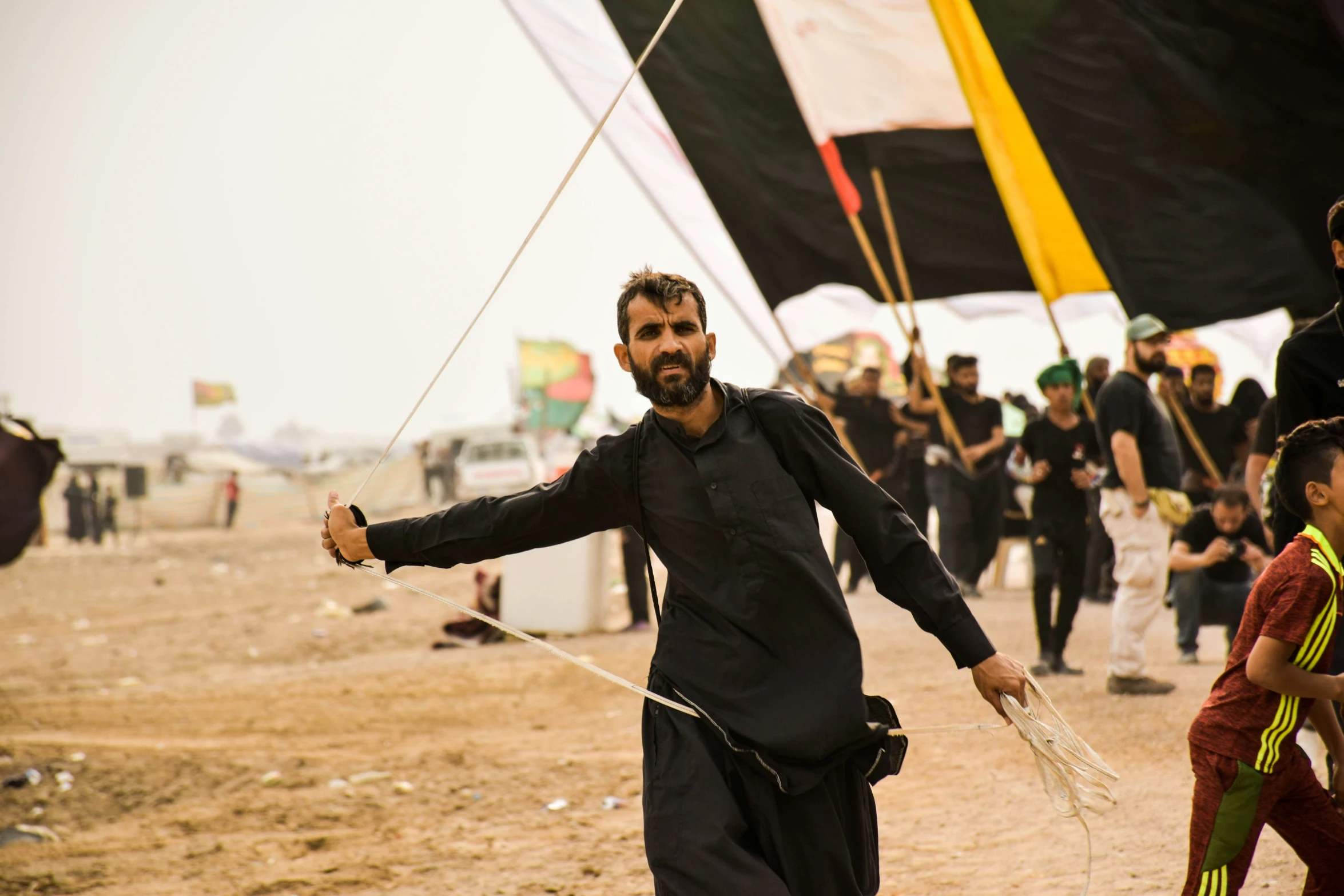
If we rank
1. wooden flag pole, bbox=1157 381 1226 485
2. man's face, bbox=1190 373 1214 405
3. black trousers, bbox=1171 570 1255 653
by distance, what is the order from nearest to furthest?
black trousers, bbox=1171 570 1255 653 < wooden flag pole, bbox=1157 381 1226 485 < man's face, bbox=1190 373 1214 405

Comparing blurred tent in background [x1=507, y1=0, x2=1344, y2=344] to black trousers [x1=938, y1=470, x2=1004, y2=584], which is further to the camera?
black trousers [x1=938, y1=470, x2=1004, y2=584]

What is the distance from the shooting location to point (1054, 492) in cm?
664

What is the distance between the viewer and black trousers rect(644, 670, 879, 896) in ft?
7.55

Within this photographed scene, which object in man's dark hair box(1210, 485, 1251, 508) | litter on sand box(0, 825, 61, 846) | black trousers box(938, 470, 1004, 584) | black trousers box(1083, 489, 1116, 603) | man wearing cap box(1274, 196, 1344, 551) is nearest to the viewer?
man wearing cap box(1274, 196, 1344, 551)

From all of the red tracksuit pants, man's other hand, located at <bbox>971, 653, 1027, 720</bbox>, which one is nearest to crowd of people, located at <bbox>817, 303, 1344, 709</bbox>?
the red tracksuit pants

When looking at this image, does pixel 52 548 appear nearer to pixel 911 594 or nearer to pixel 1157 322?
pixel 1157 322

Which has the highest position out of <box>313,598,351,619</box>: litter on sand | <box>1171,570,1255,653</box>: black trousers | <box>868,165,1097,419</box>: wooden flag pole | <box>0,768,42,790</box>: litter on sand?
<box>868,165,1097,419</box>: wooden flag pole

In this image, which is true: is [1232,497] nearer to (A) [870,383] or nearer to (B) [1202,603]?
(B) [1202,603]

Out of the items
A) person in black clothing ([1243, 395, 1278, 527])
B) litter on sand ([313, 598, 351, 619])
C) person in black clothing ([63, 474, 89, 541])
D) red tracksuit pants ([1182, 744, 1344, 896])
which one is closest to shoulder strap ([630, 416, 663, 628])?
red tracksuit pants ([1182, 744, 1344, 896])

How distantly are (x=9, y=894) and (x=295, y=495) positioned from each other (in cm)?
3351

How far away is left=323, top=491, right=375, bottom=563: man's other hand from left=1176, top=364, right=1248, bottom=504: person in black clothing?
275 inches

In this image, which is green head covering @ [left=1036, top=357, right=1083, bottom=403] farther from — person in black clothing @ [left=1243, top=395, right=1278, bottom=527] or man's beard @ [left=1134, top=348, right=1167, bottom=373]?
person in black clothing @ [left=1243, top=395, right=1278, bottom=527]

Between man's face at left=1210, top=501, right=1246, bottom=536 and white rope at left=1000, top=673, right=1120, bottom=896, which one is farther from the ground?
man's face at left=1210, top=501, right=1246, bottom=536

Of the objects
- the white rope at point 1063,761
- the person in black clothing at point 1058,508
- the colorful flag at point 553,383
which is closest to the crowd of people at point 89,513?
the colorful flag at point 553,383
